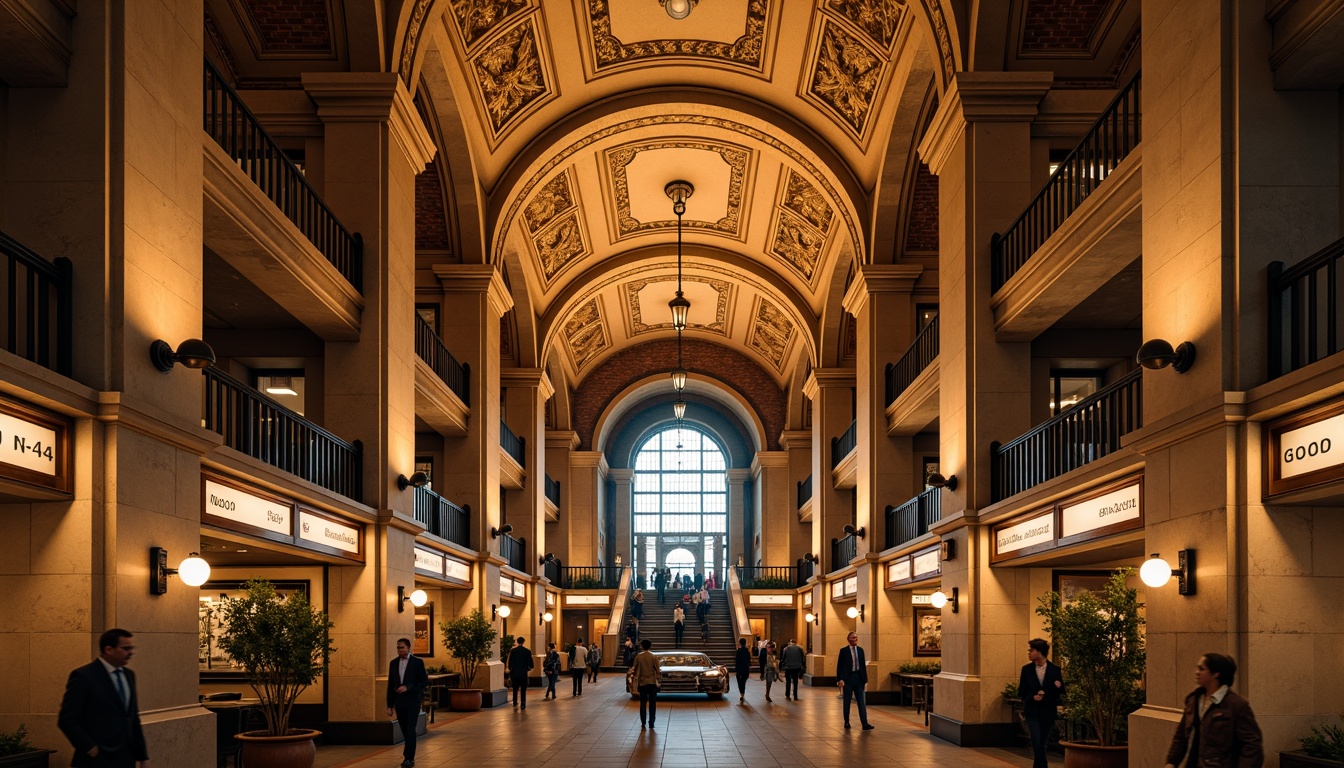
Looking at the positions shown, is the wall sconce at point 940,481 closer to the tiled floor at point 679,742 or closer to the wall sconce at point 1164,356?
the tiled floor at point 679,742

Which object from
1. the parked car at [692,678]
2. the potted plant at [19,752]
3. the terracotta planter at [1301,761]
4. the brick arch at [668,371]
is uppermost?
the brick arch at [668,371]

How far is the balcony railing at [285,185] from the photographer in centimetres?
1196

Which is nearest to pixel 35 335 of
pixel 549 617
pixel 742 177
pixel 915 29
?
pixel 915 29

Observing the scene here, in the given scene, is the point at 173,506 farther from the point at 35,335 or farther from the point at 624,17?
the point at 624,17

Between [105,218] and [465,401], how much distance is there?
47.2 ft

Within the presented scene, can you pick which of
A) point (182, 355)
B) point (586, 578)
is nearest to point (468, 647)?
point (182, 355)

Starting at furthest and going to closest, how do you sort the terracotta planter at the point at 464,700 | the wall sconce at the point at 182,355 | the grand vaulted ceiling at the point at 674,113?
the terracotta planter at the point at 464,700
the grand vaulted ceiling at the point at 674,113
the wall sconce at the point at 182,355

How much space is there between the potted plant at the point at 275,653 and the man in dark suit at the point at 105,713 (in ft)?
14.6

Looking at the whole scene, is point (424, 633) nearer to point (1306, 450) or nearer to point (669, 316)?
point (1306, 450)

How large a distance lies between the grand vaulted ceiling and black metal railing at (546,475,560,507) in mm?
9248

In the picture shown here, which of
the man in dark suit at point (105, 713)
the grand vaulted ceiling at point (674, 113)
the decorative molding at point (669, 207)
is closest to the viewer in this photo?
the man in dark suit at point (105, 713)

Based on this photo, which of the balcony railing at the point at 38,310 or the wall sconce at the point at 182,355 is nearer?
the balcony railing at the point at 38,310

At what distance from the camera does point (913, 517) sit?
20.5m

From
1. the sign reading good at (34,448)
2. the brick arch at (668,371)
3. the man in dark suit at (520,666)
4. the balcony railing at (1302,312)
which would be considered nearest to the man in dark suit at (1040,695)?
the balcony railing at (1302,312)
